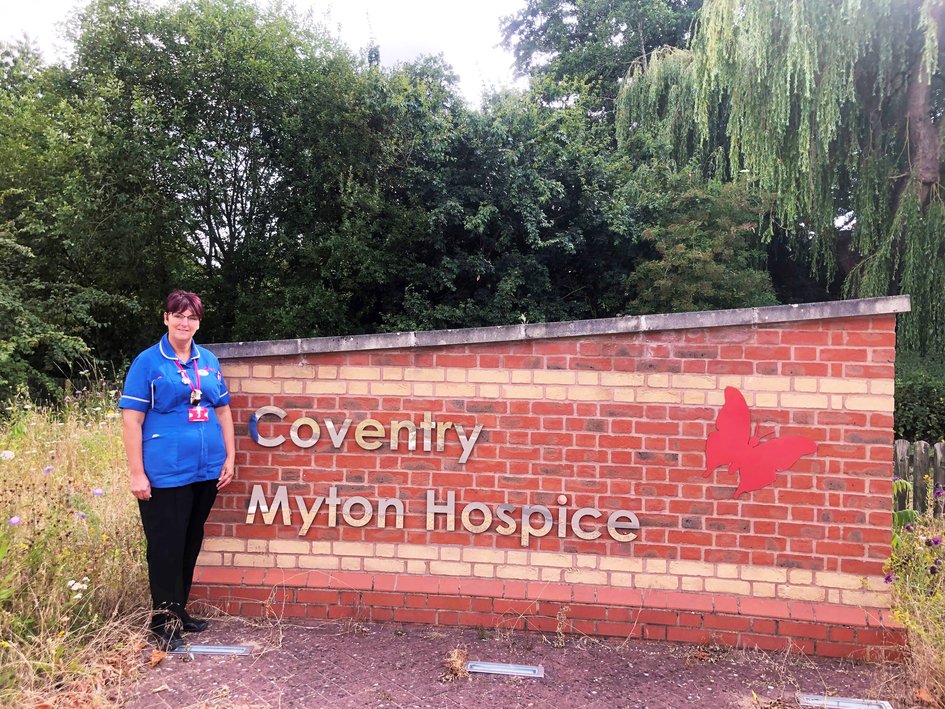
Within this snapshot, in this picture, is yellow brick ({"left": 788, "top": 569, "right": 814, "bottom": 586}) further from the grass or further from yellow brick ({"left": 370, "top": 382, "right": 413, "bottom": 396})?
the grass

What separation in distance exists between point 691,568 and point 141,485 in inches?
112

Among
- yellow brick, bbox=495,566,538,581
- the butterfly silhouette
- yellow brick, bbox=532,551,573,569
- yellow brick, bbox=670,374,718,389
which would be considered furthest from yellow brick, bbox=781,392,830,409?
yellow brick, bbox=495,566,538,581

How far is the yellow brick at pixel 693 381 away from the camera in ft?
12.0

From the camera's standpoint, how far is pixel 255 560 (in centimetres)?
396

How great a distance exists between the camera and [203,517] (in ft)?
12.0

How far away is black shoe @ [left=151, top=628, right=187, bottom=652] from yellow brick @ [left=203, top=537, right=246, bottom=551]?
516mm

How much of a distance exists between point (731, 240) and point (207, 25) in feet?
33.4

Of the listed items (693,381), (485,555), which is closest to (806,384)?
(693,381)

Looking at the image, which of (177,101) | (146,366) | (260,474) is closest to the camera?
(146,366)

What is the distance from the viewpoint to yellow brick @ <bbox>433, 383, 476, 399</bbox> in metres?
3.85

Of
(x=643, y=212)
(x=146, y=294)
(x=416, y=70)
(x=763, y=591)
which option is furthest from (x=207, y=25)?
(x=763, y=591)

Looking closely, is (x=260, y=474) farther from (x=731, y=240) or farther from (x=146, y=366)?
(x=731, y=240)

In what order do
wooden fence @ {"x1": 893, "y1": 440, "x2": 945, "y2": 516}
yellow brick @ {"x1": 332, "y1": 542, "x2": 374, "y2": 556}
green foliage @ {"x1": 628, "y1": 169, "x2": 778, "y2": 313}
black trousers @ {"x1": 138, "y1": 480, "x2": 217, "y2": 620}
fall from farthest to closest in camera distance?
green foliage @ {"x1": 628, "y1": 169, "x2": 778, "y2": 313}
wooden fence @ {"x1": 893, "y1": 440, "x2": 945, "y2": 516}
yellow brick @ {"x1": 332, "y1": 542, "x2": 374, "y2": 556}
black trousers @ {"x1": 138, "y1": 480, "x2": 217, "y2": 620}

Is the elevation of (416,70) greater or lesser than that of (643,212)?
greater
